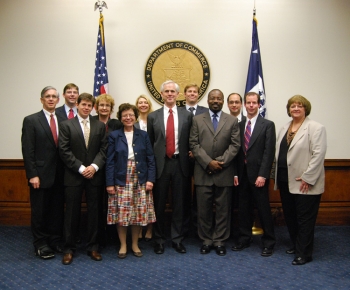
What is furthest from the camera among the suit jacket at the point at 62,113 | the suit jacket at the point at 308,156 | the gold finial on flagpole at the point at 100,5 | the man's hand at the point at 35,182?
the gold finial on flagpole at the point at 100,5

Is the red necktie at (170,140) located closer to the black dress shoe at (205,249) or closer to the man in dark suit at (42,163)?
the black dress shoe at (205,249)

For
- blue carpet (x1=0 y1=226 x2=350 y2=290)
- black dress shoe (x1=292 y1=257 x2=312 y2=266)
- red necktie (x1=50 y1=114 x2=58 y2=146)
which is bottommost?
blue carpet (x1=0 y1=226 x2=350 y2=290)

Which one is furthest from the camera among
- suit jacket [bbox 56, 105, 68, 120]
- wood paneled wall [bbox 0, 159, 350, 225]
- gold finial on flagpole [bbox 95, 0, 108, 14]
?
wood paneled wall [bbox 0, 159, 350, 225]

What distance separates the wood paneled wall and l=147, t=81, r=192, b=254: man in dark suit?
1596 mm

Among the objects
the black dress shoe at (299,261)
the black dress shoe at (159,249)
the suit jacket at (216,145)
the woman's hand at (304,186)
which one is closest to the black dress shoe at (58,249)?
the black dress shoe at (159,249)

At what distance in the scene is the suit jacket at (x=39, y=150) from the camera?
11.2 feet

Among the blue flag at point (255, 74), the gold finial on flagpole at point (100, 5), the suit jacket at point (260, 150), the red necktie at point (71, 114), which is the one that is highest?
the gold finial on flagpole at point (100, 5)

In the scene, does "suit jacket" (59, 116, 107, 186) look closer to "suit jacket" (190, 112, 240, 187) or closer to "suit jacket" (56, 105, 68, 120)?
"suit jacket" (56, 105, 68, 120)

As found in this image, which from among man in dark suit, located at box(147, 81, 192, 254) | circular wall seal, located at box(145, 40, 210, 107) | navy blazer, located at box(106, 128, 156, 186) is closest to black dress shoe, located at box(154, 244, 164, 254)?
man in dark suit, located at box(147, 81, 192, 254)

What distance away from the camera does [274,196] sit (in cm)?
482

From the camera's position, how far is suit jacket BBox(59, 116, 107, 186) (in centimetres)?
337

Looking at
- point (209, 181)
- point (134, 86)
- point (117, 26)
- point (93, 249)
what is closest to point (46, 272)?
point (93, 249)

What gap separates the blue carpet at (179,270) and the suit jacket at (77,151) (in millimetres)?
767

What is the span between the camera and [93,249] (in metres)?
3.52
